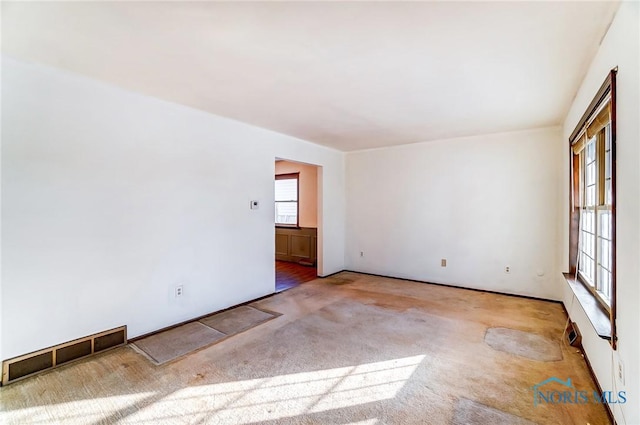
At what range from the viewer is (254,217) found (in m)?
4.11

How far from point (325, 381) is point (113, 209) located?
7.74 ft

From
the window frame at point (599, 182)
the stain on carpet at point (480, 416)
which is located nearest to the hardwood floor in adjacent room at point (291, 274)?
the stain on carpet at point (480, 416)

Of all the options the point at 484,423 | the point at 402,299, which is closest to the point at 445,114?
the point at 402,299

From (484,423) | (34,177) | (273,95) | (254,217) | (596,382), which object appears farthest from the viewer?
(254,217)

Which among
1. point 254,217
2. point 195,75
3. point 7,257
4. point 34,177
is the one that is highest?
point 195,75

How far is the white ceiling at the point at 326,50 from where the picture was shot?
1667mm

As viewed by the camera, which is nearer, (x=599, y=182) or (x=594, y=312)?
(x=594, y=312)

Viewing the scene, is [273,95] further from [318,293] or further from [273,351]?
[318,293]

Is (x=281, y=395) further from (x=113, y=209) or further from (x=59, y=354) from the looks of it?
(x=113, y=209)

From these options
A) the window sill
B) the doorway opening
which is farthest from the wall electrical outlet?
→ the doorway opening

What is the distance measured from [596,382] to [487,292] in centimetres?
243

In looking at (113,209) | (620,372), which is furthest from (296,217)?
(620,372)

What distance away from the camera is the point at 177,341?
9.32 ft

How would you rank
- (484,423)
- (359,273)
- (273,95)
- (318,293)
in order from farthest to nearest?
(359,273)
(318,293)
(273,95)
(484,423)
